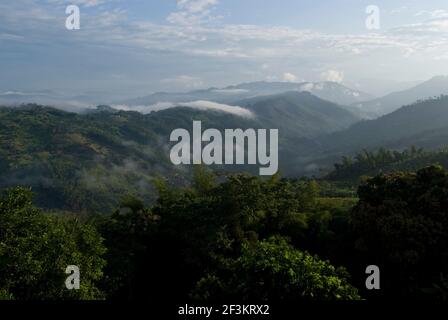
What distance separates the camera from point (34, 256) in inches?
854

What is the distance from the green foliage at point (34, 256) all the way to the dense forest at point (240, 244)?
0.05 metres

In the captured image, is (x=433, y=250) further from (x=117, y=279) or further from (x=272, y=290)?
(x=117, y=279)

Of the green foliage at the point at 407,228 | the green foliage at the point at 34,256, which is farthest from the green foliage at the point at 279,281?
the green foliage at the point at 34,256

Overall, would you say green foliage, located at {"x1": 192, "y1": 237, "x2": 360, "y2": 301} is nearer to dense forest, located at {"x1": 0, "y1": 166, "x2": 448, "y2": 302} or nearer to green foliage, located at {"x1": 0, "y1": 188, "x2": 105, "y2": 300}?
dense forest, located at {"x1": 0, "y1": 166, "x2": 448, "y2": 302}

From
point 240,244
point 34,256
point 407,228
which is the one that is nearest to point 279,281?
point 407,228

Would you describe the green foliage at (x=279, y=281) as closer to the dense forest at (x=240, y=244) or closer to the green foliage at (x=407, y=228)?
the dense forest at (x=240, y=244)

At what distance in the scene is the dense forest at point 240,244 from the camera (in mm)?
20156

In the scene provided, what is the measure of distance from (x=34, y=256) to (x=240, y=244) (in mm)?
14158

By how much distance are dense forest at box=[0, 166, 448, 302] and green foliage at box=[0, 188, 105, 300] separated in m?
0.05

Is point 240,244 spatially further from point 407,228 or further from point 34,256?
point 34,256

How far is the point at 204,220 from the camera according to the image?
31.7 metres

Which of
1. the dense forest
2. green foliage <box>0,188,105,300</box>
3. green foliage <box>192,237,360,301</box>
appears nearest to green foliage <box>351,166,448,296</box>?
the dense forest

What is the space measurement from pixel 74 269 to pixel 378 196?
757 inches
